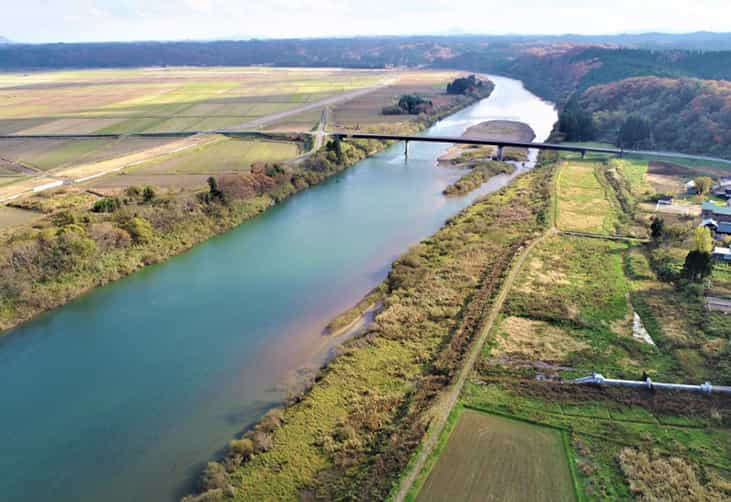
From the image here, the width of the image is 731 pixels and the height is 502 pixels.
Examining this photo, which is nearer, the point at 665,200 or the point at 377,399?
the point at 377,399

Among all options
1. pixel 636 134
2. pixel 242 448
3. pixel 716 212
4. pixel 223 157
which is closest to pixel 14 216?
pixel 223 157

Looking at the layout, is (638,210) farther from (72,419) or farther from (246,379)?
(72,419)

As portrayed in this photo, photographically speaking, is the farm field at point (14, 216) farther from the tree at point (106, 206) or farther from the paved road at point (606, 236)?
the paved road at point (606, 236)

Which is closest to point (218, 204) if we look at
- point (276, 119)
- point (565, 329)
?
point (565, 329)

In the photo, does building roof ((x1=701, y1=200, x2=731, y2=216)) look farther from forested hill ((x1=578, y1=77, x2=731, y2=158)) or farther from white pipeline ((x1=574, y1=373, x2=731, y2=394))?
forested hill ((x1=578, y1=77, x2=731, y2=158))

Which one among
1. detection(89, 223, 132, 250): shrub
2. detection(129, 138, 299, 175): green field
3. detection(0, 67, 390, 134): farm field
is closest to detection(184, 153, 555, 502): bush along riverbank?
detection(89, 223, 132, 250): shrub

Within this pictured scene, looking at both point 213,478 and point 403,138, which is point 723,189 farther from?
point 213,478

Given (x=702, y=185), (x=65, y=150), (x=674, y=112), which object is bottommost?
(x=702, y=185)
